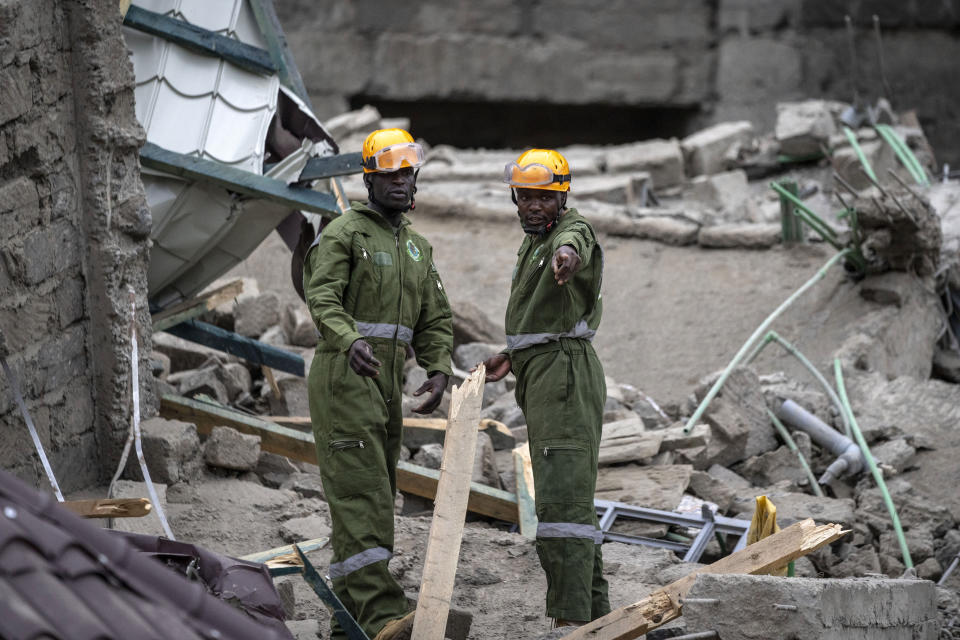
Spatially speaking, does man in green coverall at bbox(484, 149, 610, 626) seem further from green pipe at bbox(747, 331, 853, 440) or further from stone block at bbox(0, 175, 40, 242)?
green pipe at bbox(747, 331, 853, 440)

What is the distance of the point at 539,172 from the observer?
4625 millimetres

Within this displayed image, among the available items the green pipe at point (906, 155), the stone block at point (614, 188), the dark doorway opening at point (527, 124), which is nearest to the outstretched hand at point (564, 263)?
the stone block at point (614, 188)

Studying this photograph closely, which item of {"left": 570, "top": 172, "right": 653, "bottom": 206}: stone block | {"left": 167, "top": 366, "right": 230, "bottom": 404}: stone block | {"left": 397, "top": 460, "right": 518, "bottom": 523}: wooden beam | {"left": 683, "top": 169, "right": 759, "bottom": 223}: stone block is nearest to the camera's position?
{"left": 397, "top": 460, "right": 518, "bottom": 523}: wooden beam

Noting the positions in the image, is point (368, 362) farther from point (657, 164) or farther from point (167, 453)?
point (657, 164)

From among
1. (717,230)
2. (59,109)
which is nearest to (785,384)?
(717,230)

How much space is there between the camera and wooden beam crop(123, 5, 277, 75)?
6332 millimetres

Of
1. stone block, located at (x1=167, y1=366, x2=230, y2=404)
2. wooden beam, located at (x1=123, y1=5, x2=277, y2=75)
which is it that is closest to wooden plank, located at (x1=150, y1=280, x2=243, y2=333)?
stone block, located at (x1=167, y1=366, x2=230, y2=404)

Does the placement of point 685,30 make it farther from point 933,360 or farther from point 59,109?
point 59,109

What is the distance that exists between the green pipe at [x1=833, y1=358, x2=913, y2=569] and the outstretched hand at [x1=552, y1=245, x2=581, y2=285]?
Result: 2.91m

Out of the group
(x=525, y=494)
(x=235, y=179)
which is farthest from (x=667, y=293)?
(x=235, y=179)

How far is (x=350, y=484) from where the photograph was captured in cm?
441

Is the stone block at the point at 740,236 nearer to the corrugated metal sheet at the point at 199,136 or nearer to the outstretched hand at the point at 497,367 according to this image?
the corrugated metal sheet at the point at 199,136

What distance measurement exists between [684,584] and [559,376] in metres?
0.90

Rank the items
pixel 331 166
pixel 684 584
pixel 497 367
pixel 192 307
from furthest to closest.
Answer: pixel 192 307 → pixel 331 166 → pixel 497 367 → pixel 684 584
